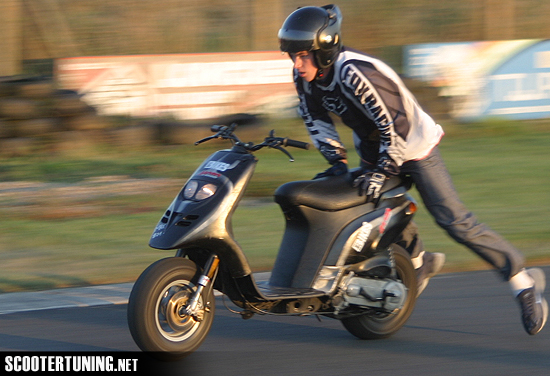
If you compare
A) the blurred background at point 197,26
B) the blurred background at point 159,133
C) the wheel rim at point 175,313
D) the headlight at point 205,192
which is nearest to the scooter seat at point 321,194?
the headlight at point 205,192

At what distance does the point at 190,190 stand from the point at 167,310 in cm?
58

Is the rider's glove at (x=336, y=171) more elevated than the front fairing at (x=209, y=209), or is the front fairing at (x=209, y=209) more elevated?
the front fairing at (x=209, y=209)

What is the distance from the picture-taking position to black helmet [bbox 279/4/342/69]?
14.3ft

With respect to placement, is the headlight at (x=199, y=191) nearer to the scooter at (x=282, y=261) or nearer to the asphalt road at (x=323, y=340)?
the scooter at (x=282, y=261)

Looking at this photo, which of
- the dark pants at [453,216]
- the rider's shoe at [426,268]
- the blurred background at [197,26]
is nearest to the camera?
the dark pants at [453,216]

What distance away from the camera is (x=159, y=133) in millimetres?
11477

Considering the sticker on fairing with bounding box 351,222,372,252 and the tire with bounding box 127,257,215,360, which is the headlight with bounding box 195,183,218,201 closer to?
the tire with bounding box 127,257,215,360

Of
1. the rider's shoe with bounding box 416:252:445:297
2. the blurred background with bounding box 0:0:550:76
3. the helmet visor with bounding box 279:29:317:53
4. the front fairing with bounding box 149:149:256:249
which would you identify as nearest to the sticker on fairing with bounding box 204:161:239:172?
the front fairing with bounding box 149:149:256:249

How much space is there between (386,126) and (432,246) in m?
2.73

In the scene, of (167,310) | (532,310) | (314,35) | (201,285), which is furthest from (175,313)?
(532,310)

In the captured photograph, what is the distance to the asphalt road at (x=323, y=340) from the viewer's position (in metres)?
4.15

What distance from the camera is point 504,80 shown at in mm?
13055

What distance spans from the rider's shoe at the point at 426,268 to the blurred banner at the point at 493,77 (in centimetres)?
837

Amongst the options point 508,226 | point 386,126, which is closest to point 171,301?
point 386,126
